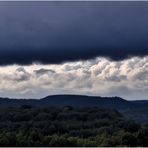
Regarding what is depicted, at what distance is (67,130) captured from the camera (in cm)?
11669

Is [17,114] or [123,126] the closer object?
[123,126]

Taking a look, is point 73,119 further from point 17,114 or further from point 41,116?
point 17,114

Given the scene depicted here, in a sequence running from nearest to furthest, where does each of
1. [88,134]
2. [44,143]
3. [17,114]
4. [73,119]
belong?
[44,143], [88,134], [73,119], [17,114]

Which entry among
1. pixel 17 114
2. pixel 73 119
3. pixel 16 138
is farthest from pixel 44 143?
pixel 17 114

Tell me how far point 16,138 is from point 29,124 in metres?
54.4

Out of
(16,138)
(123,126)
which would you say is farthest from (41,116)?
(16,138)

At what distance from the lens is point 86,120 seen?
13912 cm

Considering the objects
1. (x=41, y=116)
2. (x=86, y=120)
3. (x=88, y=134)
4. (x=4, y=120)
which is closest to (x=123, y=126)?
(x=88, y=134)

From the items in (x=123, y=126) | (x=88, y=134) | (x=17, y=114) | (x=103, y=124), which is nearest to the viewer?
(x=88, y=134)

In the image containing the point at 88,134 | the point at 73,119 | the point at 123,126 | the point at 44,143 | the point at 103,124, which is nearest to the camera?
the point at 44,143

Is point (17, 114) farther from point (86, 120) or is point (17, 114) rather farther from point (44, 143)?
point (44, 143)

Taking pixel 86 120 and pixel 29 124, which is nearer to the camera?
pixel 29 124

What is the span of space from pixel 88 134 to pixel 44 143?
35.9 m

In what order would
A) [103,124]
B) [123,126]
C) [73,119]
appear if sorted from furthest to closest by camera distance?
1. [73,119]
2. [103,124]
3. [123,126]
